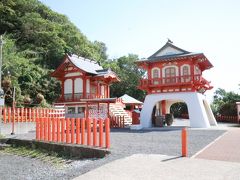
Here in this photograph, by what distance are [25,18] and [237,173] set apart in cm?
4062

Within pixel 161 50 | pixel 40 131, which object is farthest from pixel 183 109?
pixel 40 131

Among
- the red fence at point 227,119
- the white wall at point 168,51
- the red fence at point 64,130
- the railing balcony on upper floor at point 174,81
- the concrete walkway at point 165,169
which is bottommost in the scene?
the red fence at point 227,119

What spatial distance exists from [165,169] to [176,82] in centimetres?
1750

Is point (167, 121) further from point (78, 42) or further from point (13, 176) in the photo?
point (78, 42)

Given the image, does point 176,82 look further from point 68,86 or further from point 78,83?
point 68,86

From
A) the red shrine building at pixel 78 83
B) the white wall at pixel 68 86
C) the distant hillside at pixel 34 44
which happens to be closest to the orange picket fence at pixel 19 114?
the distant hillside at pixel 34 44

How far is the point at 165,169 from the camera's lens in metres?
7.45

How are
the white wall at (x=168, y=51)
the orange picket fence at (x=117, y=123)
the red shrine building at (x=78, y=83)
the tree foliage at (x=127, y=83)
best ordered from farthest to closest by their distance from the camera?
the tree foliage at (x=127, y=83) → the red shrine building at (x=78, y=83) → the orange picket fence at (x=117, y=123) → the white wall at (x=168, y=51)

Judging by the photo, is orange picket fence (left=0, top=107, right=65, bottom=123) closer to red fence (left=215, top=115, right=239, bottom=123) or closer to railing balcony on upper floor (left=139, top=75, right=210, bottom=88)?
railing balcony on upper floor (left=139, top=75, right=210, bottom=88)

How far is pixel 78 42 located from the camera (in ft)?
161

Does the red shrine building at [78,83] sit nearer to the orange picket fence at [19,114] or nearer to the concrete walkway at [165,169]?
the orange picket fence at [19,114]

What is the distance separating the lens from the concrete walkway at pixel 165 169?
683 cm

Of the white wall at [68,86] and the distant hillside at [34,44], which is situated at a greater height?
the distant hillside at [34,44]

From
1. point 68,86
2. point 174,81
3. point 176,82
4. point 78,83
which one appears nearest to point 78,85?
point 78,83
